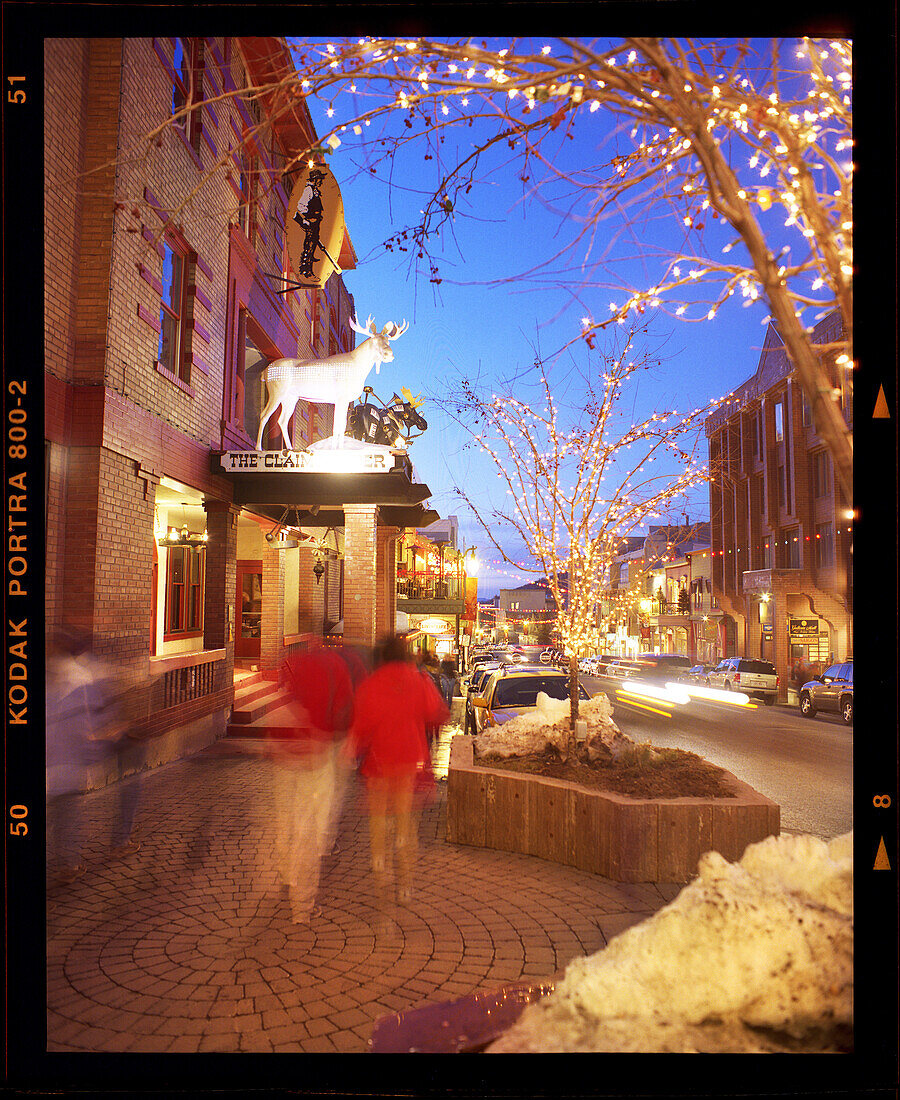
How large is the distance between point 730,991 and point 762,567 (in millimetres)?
37033

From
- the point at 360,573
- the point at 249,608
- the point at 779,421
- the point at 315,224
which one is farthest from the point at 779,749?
the point at 779,421

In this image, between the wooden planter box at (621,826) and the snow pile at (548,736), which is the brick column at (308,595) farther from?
the wooden planter box at (621,826)

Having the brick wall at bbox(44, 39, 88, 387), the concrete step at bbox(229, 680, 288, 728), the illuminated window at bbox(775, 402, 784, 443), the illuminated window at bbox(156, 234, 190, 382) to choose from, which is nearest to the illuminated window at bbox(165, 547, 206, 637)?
the concrete step at bbox(229, 680, 288, 728)

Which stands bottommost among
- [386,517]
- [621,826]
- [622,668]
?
[622,668]

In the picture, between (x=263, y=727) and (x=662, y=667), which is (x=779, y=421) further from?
(x=263, y=727)

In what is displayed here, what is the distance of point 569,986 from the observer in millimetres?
3092

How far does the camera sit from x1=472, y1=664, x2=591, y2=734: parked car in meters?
10.8

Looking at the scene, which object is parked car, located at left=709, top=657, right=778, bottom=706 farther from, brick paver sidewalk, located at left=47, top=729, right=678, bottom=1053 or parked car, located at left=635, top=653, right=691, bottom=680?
brick paver sidewalk, located at left=47, top=729, right=678, bottom=1053

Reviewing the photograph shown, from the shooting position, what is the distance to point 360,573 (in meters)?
12.8

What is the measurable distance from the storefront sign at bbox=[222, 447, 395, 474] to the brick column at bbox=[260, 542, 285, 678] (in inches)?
153

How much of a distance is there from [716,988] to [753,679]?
22763 millimetres

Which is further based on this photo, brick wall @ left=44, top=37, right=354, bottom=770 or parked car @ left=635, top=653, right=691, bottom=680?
parked car @ left=635, top=653, right=691, bottom=680
